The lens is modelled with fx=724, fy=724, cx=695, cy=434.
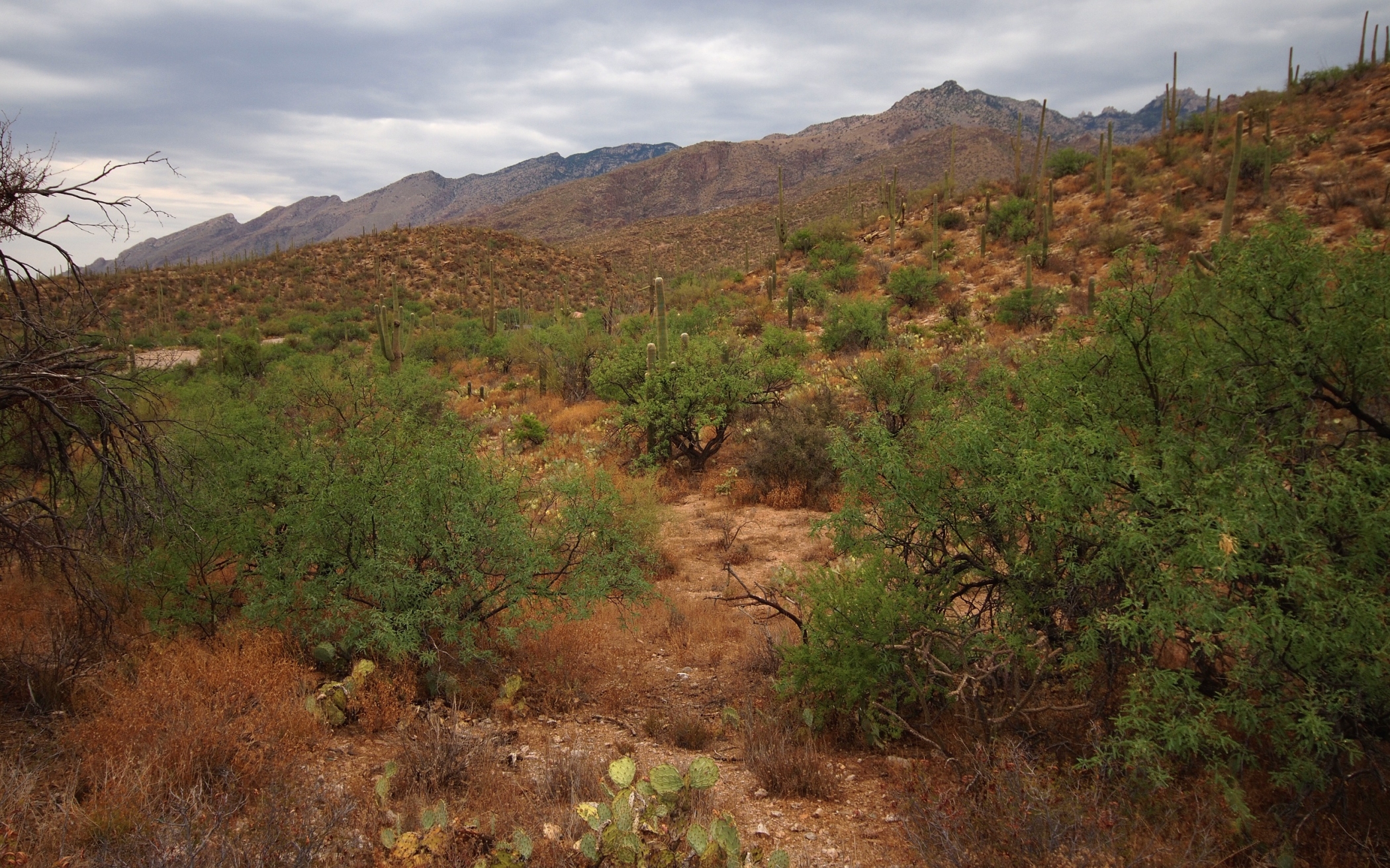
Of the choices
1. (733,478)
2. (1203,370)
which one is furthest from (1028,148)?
(1203,370)

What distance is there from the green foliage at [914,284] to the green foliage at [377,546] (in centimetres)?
1683

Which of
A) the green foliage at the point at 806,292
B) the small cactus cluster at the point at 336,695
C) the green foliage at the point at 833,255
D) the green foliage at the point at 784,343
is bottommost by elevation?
the small cactus cluster at the point at 336,695

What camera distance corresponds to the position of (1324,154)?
19672mm

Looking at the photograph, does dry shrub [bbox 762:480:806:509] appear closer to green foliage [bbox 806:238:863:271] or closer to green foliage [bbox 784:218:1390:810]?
green foliage [bbox 784:218:1390:810]

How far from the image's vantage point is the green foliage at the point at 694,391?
12531mm

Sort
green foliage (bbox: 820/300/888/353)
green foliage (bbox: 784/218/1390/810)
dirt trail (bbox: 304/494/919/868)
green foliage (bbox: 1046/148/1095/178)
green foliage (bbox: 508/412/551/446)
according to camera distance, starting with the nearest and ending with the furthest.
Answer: green foliage (bbox: 784/218/1390/810) → dirt trail (bbox: 304/494/919/868) → green foliage (bbox: 508/412/551/446) → green foliage (bbox: 820/300/888/353) → green foliage (bbox: 1046/148/1095/178)

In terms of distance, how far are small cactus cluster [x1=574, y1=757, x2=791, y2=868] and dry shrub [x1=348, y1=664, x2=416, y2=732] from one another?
202 centimetres

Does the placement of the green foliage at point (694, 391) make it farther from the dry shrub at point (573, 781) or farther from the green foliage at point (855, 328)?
the dry shrub at point (573, 781)

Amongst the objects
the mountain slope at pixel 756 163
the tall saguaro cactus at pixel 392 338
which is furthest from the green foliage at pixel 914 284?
the mountain slope at pixel 756 163

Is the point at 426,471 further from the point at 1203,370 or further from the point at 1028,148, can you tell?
the point at 1028,148

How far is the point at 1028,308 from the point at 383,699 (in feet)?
56.9

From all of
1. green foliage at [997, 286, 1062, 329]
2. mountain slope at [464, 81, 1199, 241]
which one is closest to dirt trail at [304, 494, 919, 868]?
green foliage at [997, 286, 1062, 329]

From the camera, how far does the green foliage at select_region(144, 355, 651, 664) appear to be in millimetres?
5582

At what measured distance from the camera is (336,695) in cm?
501
